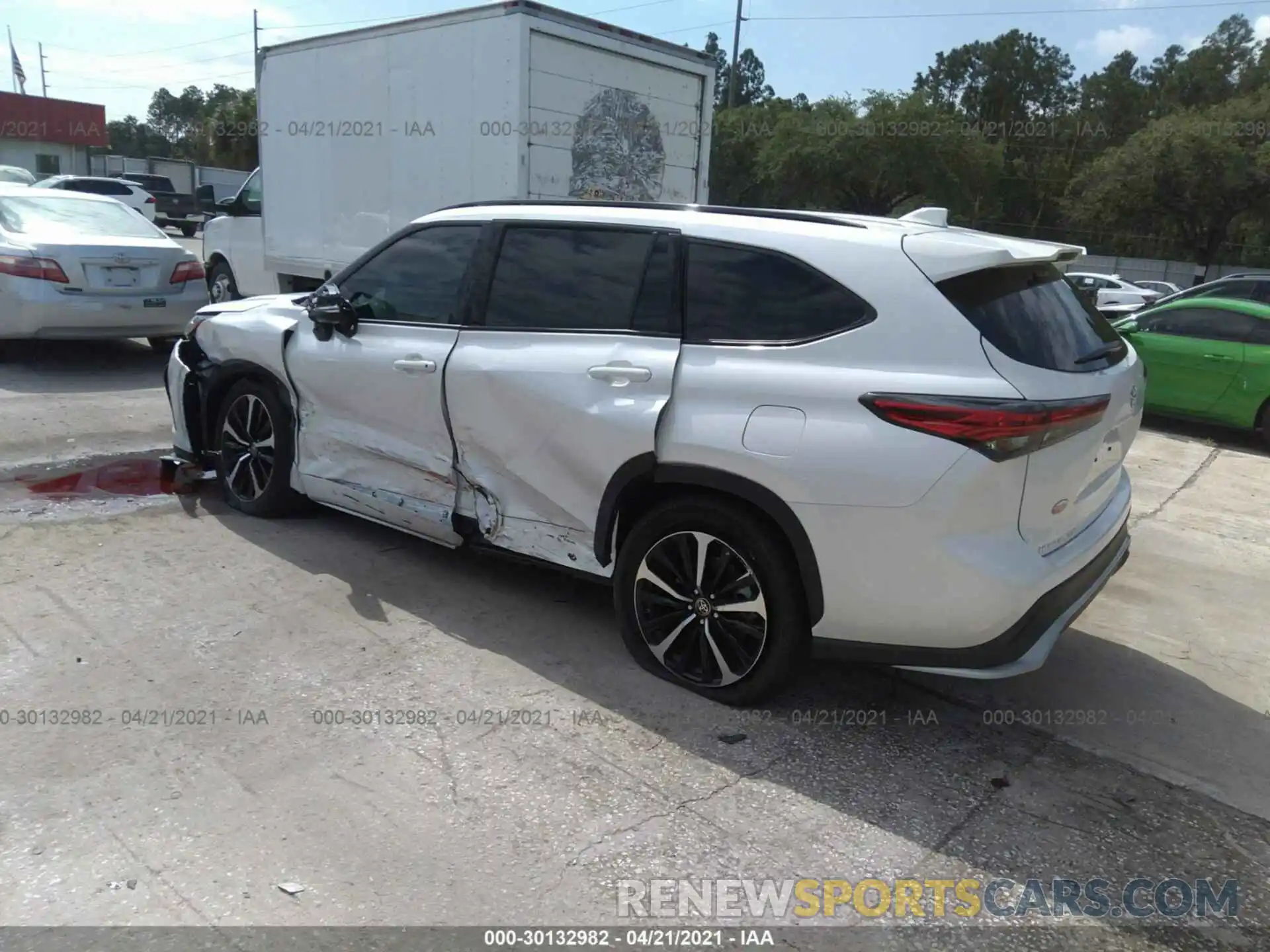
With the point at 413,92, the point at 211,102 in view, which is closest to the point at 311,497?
the point at 413,92

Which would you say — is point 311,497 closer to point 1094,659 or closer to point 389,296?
point 389,296

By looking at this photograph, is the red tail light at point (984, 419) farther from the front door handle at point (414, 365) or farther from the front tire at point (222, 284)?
the front tire at point (222, 284)

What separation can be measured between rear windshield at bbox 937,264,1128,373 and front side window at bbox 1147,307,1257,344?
727cm

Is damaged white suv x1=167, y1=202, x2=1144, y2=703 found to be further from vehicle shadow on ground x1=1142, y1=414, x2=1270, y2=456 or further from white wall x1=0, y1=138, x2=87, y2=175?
white wall x1=0, y1=138, x2=87, y2=175

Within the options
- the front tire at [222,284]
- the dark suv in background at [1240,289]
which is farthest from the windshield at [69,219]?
the dark suv in background at [1240,289]

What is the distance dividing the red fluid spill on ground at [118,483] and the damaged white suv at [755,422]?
6.19 feet

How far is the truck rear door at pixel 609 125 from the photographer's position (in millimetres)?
8055

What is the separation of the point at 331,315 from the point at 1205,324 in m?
8.98

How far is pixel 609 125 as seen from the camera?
341 inches

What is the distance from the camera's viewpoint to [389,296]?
4762 mm

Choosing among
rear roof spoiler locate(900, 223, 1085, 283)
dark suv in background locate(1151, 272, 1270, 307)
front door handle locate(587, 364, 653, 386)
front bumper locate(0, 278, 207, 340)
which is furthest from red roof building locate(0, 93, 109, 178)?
rear roof spoiler locate(900, 223, 1085, 283)

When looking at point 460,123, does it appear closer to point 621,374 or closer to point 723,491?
point 621,374

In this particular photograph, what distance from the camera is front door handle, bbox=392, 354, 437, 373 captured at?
4.39 m

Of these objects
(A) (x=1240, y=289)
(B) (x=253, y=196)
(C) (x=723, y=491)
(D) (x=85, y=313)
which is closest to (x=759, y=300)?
(C) (x=723, y=491)
